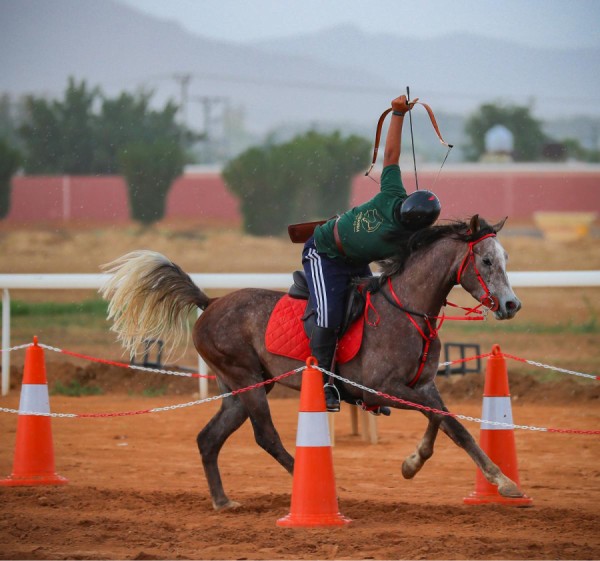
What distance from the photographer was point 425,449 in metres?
8.40

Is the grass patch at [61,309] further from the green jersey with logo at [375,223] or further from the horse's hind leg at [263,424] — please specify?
the green jersey with logo at [375,223]

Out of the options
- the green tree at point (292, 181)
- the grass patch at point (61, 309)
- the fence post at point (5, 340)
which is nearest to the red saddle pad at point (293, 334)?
the fence post at point (5, 340)

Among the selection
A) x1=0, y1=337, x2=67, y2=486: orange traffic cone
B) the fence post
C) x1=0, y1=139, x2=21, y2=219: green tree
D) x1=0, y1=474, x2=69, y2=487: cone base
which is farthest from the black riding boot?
x1=0, y1=139, x2=21, y2=219: green tree

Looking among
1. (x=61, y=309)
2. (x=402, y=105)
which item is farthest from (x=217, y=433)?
(x=61, y=309)

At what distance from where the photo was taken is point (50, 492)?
29.9 ft

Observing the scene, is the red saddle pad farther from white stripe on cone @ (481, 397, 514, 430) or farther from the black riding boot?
white stripe on cone @ (481, 397, 514, 430)

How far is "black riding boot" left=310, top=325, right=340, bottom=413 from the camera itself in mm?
8453

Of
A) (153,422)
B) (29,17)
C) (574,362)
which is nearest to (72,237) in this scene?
(574,362)

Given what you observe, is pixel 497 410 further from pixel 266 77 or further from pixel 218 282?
pixel 266 77

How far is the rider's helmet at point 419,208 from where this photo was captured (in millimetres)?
8203

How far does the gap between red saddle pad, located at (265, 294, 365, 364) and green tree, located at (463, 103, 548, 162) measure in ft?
148

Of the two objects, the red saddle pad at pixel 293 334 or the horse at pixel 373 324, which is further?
the red saddle pad at pixel 293 334

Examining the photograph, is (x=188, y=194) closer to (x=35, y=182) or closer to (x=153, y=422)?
(x=35, y=182)

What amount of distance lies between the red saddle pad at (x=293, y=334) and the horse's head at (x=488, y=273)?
0.90 meters
